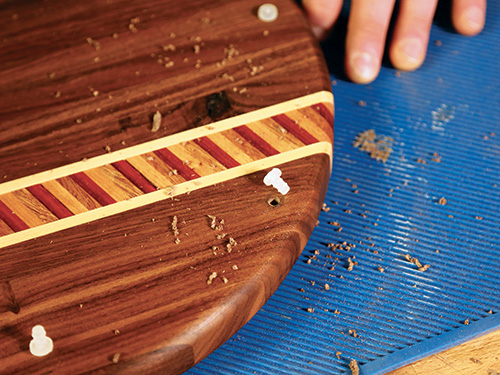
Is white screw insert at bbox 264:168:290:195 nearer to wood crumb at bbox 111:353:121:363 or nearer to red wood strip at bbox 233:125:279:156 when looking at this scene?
red wood strip at bbox 233:125:279:156

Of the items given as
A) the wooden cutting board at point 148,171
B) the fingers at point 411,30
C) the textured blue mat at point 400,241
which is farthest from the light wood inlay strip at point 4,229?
the fingers at point 411,30

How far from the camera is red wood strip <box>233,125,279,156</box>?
0.92 meters

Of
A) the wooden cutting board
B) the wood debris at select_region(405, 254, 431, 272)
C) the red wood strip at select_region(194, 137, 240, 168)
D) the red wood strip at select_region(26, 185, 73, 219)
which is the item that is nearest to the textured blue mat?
the wood debris at select_region(405, 254, 431, 272)

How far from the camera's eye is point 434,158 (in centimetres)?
111

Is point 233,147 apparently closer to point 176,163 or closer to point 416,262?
point 176,163

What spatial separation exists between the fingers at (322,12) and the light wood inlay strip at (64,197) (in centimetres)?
66

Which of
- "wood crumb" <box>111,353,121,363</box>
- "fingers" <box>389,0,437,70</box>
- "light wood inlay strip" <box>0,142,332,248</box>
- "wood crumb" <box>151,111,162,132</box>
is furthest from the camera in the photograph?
"fingers" <box>389,0,437,70</box>

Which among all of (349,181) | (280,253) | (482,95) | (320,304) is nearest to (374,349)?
(320,304)

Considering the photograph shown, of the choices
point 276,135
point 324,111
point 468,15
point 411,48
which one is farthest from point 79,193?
point 468,15

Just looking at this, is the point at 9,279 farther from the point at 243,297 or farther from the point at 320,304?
the point at 320,304

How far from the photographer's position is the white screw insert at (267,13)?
3.61 feet

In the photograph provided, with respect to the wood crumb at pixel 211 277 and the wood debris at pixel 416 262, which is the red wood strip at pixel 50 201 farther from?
the wood debris at pixel 416 262

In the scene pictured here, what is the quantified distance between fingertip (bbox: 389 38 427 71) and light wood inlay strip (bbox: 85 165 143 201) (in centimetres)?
69

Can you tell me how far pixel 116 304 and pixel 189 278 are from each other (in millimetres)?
107
